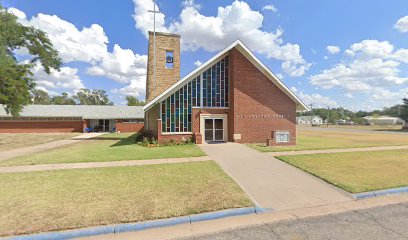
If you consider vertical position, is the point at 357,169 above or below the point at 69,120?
A: below

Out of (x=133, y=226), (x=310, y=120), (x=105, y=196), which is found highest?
(x=310, y=120)

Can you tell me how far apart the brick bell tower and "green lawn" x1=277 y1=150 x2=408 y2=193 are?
651 inches

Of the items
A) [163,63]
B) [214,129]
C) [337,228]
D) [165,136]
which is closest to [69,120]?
[163,63]

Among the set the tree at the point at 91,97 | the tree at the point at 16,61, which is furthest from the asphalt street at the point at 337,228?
the tree at the point at 91,97

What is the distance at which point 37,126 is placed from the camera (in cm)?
3522

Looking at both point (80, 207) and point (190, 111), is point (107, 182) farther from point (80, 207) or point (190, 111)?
point (190, 111)

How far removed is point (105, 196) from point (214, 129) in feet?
41.0

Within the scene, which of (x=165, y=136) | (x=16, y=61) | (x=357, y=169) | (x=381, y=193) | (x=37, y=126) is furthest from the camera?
(x=37, y=126)

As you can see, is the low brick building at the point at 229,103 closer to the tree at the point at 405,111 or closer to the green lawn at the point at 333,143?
the green lawn at the point at 333,143

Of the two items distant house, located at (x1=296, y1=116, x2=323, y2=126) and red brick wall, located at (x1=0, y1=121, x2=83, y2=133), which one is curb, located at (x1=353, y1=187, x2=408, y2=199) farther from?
distant house, located at (x1=296, y1=116, x2=323, y2=126)

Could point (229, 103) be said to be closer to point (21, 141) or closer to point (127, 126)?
point (21, 141)

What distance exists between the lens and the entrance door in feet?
58.4

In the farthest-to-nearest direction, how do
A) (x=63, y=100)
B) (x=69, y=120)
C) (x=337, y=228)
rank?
(x=63, y=100) < (x=69, y=120) < (x=337, y=228)

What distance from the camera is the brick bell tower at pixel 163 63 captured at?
24297mm
